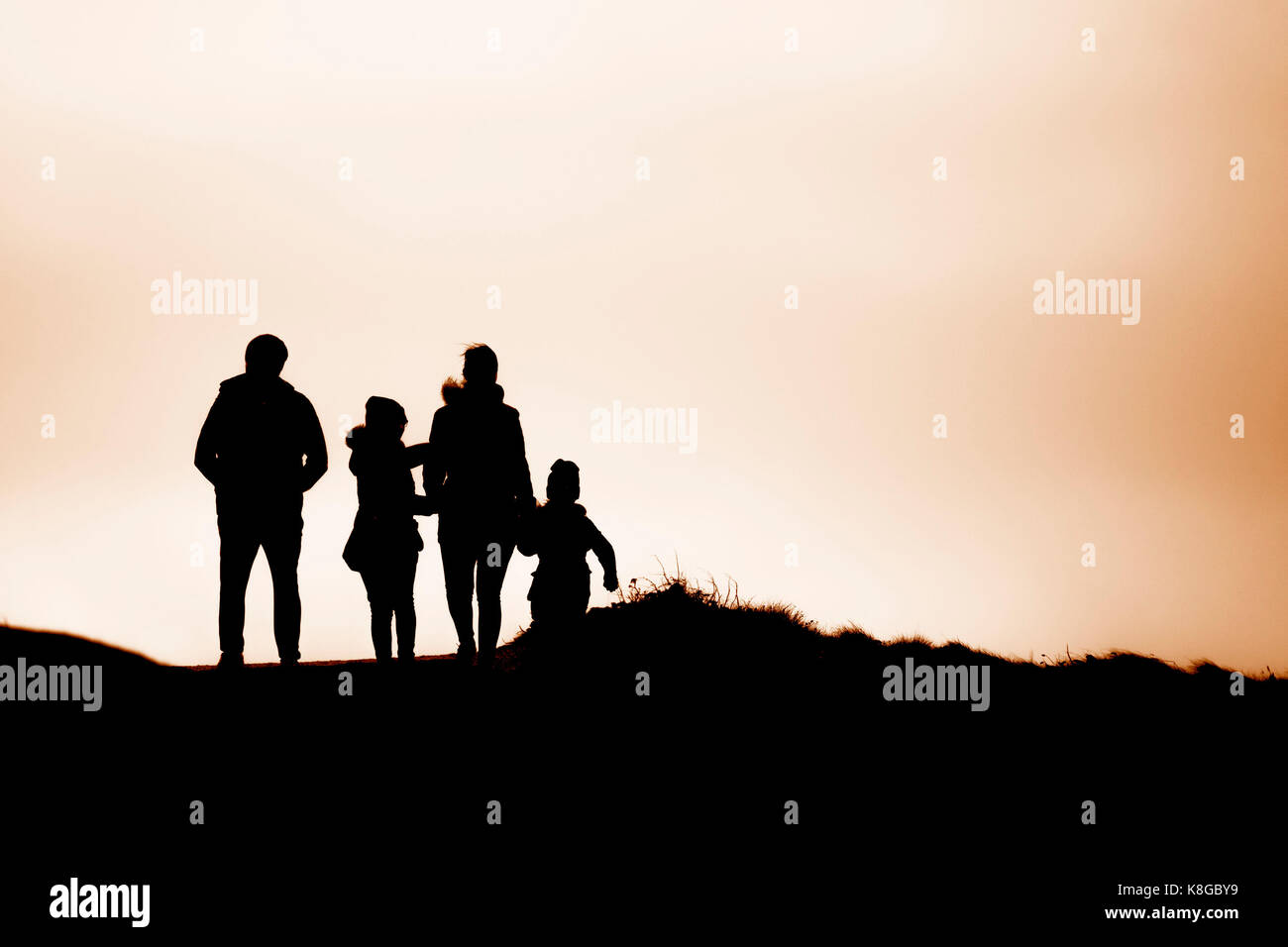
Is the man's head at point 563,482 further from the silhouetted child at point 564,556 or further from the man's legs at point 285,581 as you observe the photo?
the man's legs at point 285,581

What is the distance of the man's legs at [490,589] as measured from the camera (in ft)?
30.7

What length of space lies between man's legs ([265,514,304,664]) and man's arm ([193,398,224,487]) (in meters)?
0.59

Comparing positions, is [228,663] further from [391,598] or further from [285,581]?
[391,598]

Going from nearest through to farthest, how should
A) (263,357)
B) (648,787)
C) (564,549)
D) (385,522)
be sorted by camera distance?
(648,787) < (263,357) < (385,522) < (564,549)

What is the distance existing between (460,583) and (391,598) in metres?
0.58

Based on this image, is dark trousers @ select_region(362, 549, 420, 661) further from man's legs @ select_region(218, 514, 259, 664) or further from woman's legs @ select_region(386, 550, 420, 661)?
man's legs @ select_region(218, 514, 259, 664)

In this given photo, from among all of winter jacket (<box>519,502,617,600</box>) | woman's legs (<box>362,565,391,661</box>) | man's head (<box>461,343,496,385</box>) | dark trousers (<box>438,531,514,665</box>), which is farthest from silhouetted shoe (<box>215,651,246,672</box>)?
man's head (<box>461,343,496,385</box>)

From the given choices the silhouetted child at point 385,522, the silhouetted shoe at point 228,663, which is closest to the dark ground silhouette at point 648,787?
the silhouetted shoe at point 228,663

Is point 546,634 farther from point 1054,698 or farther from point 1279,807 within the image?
point 1279,807

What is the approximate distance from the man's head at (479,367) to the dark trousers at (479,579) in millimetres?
1189

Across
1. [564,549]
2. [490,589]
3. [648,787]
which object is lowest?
[648,787]

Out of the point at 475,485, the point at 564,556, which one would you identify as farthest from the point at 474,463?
the point at 564,556

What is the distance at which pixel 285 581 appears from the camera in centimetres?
900
